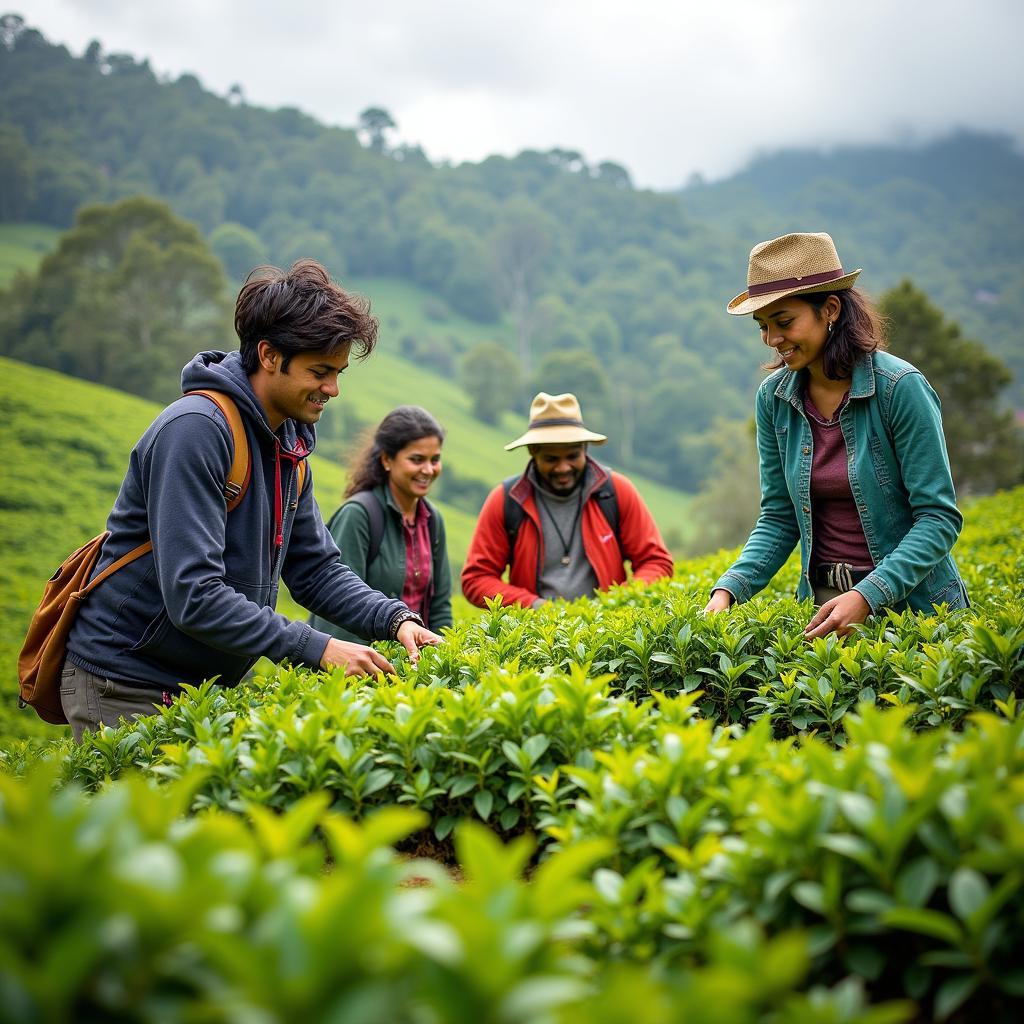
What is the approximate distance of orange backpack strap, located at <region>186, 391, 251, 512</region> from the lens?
366 centimetres

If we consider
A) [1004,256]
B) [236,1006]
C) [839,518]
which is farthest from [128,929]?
[1004,256]

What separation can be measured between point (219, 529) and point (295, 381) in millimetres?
698

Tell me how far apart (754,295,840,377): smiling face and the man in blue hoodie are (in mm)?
1746

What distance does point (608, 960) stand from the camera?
1.87 meters

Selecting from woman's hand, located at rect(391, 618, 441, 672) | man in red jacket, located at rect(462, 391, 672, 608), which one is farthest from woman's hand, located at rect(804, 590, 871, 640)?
man in red jacket, located at rect(462, 391, 672, 608)

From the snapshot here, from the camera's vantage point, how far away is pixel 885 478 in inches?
153

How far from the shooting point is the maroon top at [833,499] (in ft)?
13.2

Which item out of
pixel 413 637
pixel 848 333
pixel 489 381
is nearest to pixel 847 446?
pixel 848 333

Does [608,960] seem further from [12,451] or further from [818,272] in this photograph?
[12,451]

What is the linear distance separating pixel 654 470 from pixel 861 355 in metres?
75.8

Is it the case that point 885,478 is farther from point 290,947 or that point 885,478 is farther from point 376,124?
point 376,124

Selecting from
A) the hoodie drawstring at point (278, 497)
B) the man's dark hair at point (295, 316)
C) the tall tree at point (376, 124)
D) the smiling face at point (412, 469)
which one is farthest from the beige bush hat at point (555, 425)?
the tall tree at point (376, 124)

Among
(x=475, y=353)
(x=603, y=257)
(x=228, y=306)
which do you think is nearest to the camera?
(x=228, y=306)

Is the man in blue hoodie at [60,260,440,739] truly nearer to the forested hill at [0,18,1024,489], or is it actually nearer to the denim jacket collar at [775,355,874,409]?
the denim jacket collar at [775,355,874,409]
